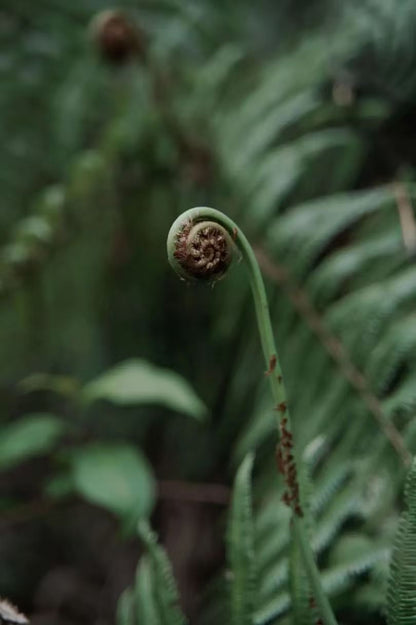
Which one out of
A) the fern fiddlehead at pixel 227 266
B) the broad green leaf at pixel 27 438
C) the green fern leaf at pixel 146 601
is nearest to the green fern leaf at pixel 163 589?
the green fern leaf at pixel 146 601

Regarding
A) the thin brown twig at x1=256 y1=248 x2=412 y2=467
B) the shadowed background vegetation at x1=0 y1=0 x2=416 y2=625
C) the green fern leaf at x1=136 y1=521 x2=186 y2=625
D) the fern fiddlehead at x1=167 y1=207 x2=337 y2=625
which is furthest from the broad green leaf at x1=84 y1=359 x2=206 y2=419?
the fern fiddlehead at x1=167 y1=207 x2=337 y2=625

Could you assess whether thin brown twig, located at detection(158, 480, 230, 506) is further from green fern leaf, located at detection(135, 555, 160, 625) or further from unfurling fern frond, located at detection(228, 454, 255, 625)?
unfurling fern frond, located at detection(228, 454, 255, 625)

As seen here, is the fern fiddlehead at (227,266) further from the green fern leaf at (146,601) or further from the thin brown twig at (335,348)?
the thin brown twig at (335,348)

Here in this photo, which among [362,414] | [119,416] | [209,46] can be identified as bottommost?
[362,414]

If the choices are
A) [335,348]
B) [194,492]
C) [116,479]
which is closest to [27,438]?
[116,479]

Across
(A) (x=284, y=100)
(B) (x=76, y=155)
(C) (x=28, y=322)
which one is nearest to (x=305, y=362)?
(A) (x=284, y=100)

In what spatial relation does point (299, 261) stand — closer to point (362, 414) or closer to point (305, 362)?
point (305, 362)

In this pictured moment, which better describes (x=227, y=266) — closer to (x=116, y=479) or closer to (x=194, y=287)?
(x=116, y=479)
